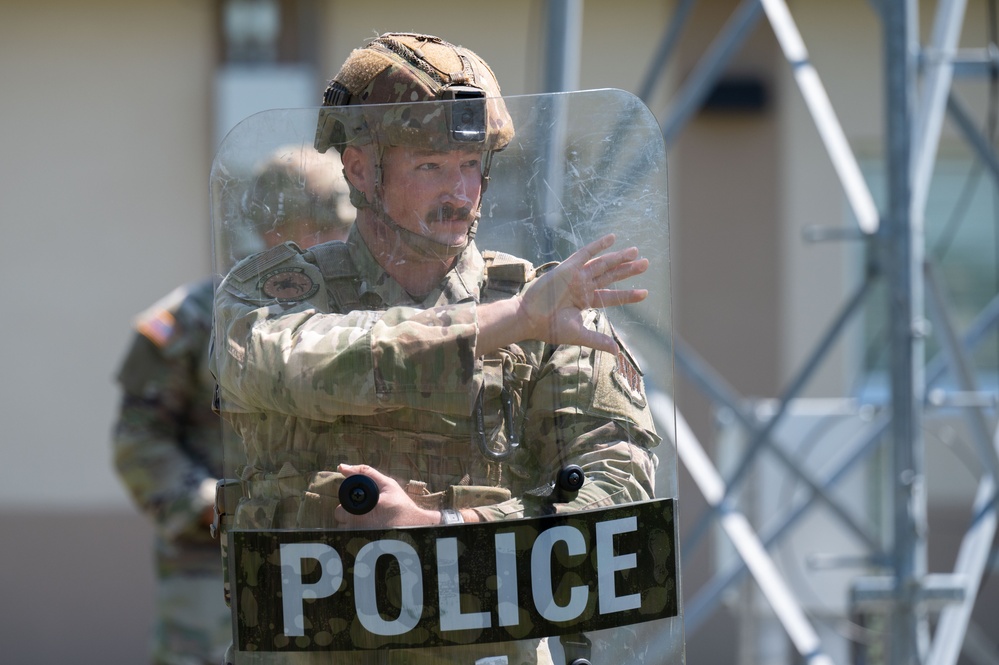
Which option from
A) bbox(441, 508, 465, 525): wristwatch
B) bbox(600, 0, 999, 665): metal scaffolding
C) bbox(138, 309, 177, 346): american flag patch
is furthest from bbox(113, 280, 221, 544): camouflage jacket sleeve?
bbox(441, 508, 465, 525): wristwatch

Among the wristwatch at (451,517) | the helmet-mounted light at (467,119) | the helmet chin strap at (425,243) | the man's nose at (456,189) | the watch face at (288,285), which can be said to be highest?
the helmet-mounted light at (467,119)

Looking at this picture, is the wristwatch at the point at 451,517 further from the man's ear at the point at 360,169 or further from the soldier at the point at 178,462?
the soldier at the point at 178,462

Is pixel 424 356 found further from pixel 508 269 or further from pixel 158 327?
pixel 158 327

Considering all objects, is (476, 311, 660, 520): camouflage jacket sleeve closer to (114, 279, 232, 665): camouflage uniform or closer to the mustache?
the mustache

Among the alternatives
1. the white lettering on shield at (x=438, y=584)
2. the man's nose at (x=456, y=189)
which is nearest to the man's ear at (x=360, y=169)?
the man's nose at (x=456, y=189)

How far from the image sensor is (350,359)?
4.80 feet

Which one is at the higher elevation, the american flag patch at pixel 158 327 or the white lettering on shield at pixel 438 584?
the american flag patch at pixel 158 327

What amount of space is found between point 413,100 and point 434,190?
0.13m

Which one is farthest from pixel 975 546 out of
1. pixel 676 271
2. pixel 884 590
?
pixel 676 271

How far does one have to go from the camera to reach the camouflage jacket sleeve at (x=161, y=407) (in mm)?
3156

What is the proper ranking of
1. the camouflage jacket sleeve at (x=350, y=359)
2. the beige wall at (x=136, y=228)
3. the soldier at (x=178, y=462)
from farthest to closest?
the beige wall at (x=136, y=228), the soldier at (x=178, y=462), the camouflage jacket sleeve at (x=350, y=359)

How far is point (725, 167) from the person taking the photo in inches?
239

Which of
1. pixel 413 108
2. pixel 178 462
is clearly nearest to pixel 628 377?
pixel 413 108

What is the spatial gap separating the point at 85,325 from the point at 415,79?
4872 millimetres
